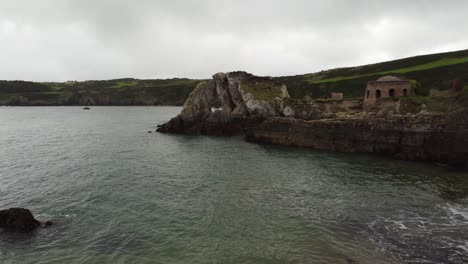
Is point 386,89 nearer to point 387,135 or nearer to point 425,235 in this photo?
point 387,135

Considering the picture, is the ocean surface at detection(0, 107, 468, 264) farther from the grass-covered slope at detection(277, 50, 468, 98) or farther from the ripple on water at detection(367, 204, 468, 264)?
the grass-covered slope at detection(277, 50, 468, 98)

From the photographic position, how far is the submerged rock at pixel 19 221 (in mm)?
18859

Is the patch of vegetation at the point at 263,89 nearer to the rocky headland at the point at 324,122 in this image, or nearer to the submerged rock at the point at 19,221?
the rocky headland at the point at 324,122

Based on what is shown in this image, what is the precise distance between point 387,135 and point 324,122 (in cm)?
885

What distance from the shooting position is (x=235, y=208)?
22516 mm

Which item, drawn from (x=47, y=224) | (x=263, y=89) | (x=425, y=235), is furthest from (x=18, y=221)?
(x=263, y=89)

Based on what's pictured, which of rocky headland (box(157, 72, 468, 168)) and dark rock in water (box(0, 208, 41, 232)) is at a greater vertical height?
rocky headland (box(157, 72, 468, 168))

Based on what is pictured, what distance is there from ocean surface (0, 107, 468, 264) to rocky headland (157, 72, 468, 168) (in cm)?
→ 328

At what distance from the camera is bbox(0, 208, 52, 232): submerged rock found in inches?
742

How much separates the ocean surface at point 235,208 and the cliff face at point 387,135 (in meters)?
2.80

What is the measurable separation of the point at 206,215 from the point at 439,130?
31786mm

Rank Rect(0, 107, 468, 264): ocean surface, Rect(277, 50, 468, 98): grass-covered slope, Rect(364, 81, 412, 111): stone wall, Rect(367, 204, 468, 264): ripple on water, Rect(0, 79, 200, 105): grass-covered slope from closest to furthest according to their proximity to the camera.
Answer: Rect(367, 204, 468, 264): ripple on water
Rect(0, 107, 468, 264): ocean surface
Rect(364, 81, 412, 111): stone wall
Rect(277, 50, 468, 98): grass-covered slope
Rect(0, 79, 200, 105): grass-covered slope

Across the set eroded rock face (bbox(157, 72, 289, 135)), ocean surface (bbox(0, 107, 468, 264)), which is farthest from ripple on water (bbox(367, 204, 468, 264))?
eroded rock face (bbox(157, 72, 289, 135))

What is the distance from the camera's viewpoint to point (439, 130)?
3744 centimetres
